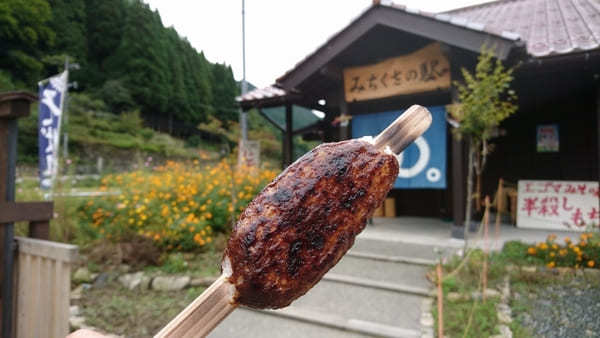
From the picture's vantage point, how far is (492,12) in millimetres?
7539

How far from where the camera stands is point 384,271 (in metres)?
4.05

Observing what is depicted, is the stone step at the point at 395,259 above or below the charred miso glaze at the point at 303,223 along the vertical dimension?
below

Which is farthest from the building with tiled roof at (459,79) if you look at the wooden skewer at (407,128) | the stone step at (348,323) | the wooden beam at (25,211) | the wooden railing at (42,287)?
the wooden railing at (42,287)

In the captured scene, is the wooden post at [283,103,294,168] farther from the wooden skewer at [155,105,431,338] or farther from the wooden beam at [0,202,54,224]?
the wooden skewer at [155,105,431,338]

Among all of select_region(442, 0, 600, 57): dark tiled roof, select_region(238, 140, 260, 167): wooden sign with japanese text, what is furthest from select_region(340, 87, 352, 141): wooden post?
select_region(238, 140, 260, 167): wooden sign with japanese text

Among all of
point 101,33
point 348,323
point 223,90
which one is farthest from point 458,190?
point 223,90

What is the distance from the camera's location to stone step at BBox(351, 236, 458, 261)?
4.36 metres

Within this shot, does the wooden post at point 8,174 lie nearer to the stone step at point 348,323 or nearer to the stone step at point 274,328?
the stone step at point 274,328

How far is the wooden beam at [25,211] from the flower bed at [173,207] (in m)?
2.19

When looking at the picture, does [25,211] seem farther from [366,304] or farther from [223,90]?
[223,90]

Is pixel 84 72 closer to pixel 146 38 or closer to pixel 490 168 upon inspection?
pixel 146 38

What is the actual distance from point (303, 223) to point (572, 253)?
15.7 ft

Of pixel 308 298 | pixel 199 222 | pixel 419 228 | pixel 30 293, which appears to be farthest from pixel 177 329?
pixel 419 228

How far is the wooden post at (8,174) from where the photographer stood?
223 cm
